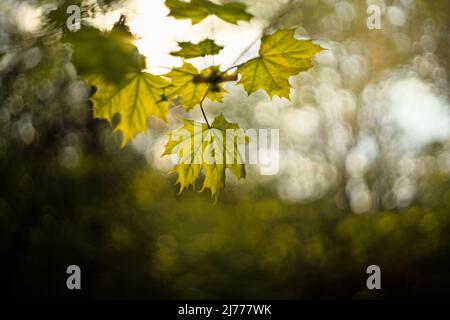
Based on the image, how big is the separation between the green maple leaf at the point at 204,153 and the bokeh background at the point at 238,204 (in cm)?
155

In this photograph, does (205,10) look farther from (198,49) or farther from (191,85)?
(191,85)

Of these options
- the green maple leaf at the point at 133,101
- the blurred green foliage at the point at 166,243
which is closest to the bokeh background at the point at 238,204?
the blurred green foliage at the point at 166,243

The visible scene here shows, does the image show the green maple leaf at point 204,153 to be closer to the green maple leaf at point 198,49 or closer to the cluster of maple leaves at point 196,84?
the cluster of maple leaves at point 196,84

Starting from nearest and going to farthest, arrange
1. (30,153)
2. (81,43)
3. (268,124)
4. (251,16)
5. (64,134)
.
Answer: (81,43) < (251,16) < (30,153) < (64,134) < (268,124)

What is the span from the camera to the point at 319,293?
4.25 metres

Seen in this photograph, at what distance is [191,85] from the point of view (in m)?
0.92

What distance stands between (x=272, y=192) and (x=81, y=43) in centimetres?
816

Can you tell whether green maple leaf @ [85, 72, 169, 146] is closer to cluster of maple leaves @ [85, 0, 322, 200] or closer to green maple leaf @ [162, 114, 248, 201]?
cluster of maple leaves @ [85, 0, 322, 200]

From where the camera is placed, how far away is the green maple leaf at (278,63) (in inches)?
37.4

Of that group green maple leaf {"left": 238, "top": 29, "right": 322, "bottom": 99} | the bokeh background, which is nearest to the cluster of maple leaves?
green maple leaf {"left": 238, "top": 29, "right": 322, "bottom": 99}

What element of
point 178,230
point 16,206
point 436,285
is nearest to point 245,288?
point 178,230

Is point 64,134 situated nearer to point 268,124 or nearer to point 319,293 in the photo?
point 319,293

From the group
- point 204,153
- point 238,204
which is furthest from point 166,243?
point 204,153
